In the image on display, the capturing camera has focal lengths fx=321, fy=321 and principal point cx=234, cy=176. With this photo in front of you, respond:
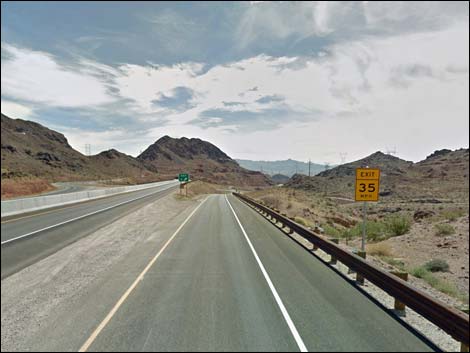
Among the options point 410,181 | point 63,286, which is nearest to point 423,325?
point 63,286

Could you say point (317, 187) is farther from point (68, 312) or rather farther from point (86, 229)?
point (68, 312)

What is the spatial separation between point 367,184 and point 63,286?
10.2 m

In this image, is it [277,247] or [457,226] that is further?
[457,226]

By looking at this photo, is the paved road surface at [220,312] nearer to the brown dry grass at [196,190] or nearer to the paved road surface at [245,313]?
the paved road surface at [245,313]

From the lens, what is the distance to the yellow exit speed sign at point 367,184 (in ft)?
38.7

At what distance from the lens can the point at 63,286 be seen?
7.82 metres

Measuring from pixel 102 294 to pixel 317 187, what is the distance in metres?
108

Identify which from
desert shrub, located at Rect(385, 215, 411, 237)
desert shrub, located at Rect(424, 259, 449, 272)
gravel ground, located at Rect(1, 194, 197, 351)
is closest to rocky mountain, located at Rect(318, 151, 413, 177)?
desert shrub, located at Rect(385, 215, 411, 237)

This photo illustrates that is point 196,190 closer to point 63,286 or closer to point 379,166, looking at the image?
point 379,166

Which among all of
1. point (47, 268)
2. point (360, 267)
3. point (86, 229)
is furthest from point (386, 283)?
point (86, 229)

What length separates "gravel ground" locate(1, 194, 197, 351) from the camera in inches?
200

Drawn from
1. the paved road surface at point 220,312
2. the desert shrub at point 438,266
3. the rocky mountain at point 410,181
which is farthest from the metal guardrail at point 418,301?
the rocky mountain at point 410,181

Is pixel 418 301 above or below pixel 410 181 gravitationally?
below

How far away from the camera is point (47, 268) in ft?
30.0
